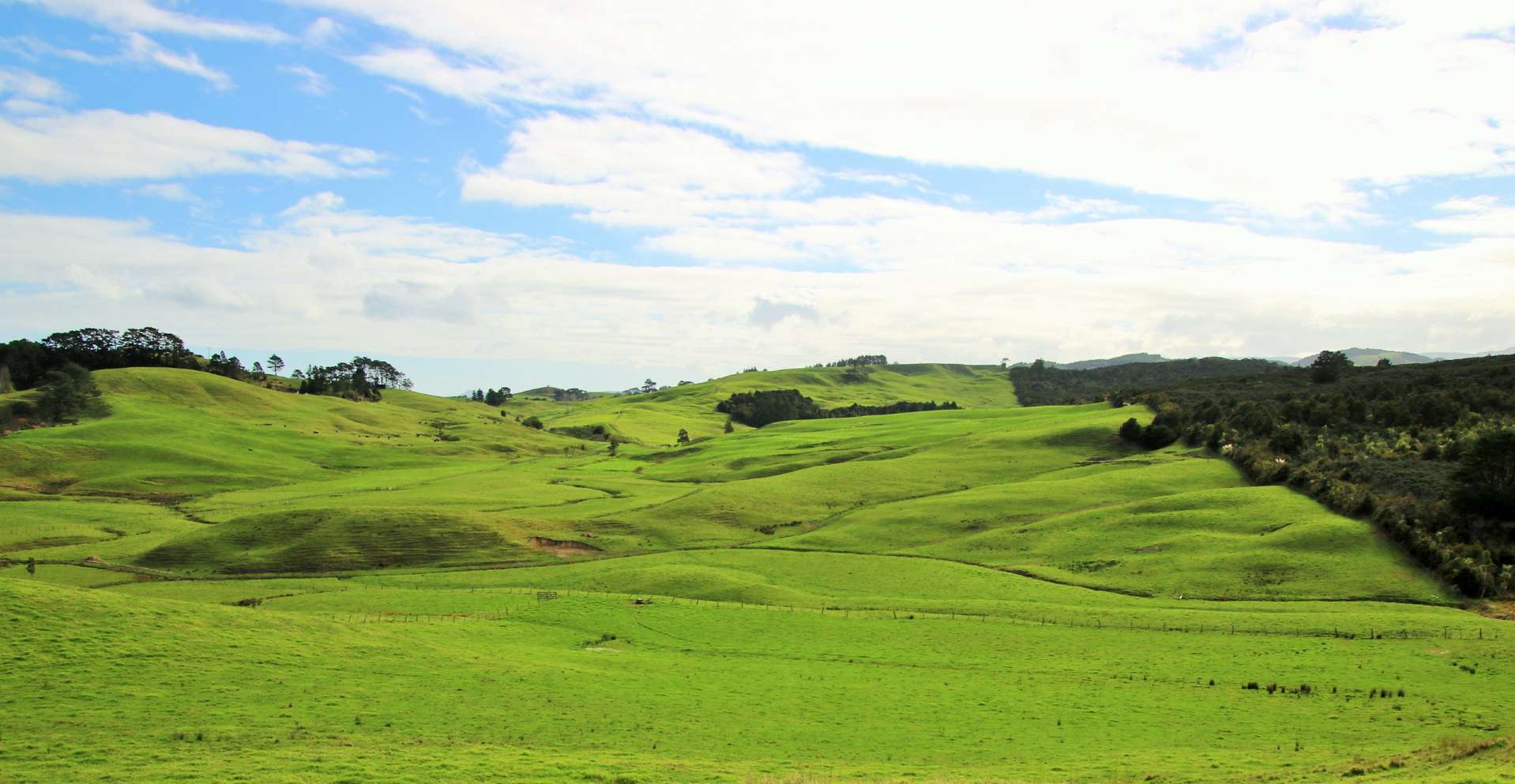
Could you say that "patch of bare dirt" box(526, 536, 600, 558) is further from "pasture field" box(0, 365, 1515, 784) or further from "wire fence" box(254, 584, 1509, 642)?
"wire fence" box(254, 584, 1509, 642)

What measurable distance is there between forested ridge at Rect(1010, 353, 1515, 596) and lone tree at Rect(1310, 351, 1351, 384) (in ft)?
1.05

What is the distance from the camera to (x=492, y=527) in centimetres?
8556

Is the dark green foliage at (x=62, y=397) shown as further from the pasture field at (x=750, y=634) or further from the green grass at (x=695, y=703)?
the green grass at (x=695, y=703)

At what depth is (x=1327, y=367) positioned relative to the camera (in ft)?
516

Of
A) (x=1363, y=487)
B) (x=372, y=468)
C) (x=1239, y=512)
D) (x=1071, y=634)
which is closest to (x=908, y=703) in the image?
(x=1071, y=634)

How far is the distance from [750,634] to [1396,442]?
261ft

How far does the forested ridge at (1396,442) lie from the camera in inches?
2474

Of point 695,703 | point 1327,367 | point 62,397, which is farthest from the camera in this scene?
point 1327,367

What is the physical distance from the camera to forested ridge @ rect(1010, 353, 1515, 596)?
2474 inches

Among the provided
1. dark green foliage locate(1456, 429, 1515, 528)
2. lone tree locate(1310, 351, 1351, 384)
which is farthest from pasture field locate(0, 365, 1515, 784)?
lone tree locate(1310, 351, 1351, 384)

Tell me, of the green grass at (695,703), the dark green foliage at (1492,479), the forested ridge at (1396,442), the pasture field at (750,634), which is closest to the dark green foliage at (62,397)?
the pasture field at (750,634)

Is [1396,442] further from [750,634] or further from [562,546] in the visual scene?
[562,546]

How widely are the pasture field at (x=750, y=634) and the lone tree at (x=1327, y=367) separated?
222ft

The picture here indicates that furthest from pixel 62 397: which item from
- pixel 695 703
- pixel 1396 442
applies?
pixel 1396 442
